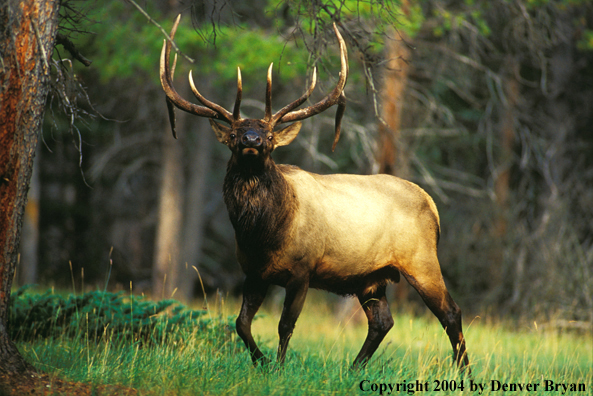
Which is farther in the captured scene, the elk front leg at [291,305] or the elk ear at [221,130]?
the elk ear at [221,130]

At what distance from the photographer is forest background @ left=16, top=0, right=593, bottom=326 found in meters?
10.2

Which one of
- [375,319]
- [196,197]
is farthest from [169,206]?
[375,319]

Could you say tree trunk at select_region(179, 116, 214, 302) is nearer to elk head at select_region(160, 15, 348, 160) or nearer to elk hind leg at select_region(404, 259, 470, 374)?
elk head at select_region(160, 15, 348, 160)

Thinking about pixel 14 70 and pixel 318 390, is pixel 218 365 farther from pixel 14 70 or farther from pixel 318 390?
pixel 14 70

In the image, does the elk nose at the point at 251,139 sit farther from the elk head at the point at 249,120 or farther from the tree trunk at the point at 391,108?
the tree trunk at the point at 391,108

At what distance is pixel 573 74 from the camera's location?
48.5 ft

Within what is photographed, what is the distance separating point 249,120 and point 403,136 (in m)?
6.95

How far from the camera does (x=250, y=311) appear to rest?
5180mm

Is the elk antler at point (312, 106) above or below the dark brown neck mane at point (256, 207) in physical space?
above

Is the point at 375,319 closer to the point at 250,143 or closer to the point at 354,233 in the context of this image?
the point at 354,233

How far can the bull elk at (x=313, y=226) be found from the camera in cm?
496

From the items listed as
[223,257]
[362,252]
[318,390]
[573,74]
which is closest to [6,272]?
[318,390]

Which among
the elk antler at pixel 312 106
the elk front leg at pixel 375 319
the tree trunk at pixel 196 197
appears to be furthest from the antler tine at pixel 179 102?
the tree trunk at pixel 196 197

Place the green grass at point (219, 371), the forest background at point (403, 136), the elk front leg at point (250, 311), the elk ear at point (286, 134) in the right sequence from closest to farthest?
the green grass at point (219, 371) < the elk front leg at point (250, 311) < the elk ear at point (286, 134) < the forest background at point (403, 136)
